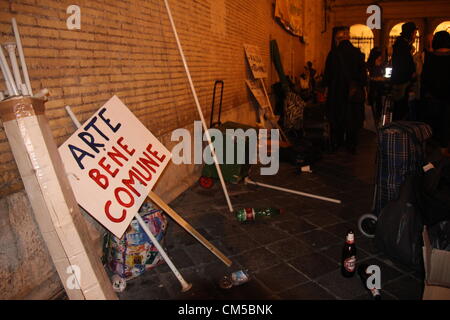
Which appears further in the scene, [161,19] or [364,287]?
[161,19]

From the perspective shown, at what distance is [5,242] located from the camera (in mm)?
2307

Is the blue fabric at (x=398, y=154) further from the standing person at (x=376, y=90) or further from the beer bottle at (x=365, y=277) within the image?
the standing person at (x=376, y=90)

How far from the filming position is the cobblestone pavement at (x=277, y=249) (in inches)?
106

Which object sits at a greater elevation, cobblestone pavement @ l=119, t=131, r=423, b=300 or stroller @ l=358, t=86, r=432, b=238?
stroller @ l=358, t=86, r=432, b=238

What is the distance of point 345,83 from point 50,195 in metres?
5.49

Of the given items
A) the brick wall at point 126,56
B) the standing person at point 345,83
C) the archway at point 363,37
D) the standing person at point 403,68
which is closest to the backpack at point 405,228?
the brick wall at point 126,56

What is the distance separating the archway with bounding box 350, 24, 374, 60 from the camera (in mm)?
20344

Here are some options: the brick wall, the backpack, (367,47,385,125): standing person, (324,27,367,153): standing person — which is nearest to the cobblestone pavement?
the backpack

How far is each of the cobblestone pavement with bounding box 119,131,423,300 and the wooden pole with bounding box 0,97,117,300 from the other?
2.00 ft

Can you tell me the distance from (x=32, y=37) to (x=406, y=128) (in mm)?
3267

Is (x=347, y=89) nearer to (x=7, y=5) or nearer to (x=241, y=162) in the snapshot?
(x=241, y=162)

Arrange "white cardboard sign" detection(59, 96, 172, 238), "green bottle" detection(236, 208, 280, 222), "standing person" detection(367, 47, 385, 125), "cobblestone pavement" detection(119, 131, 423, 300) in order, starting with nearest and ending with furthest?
"white cardboard sign" detection(59, 96, 172, 238), "cobblestone pavement" detection(119, 131, 423, 300), "green bottle" detection(236, 208, 280, 222), "standing person" detection(367, 47, 385, 125)

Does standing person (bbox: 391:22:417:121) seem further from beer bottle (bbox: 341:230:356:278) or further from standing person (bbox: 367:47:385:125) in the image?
beer bottle (bbox: 341:230:356:278)
